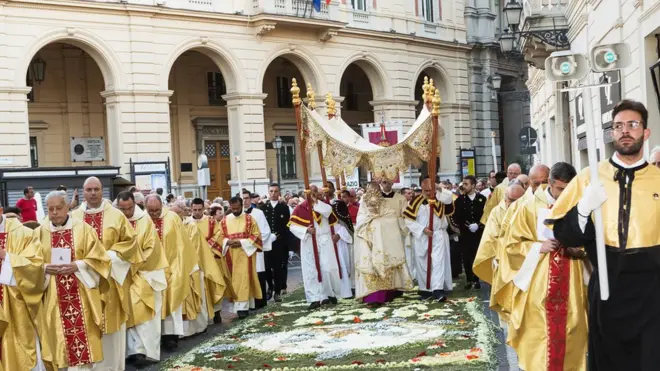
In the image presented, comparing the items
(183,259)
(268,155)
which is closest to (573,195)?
(183,259)

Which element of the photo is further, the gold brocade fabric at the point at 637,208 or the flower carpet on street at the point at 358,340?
the flower carpet on street at the point at 358,340

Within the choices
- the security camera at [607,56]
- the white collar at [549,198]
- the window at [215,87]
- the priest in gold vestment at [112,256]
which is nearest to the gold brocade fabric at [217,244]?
the priest in gold vestment at [112,256]

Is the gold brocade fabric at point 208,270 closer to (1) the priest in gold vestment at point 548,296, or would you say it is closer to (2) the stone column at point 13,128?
(1) the priest in gold vestment at point 548,296

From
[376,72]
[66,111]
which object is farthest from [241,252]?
[376,72]

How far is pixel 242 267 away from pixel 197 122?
23.3 meters

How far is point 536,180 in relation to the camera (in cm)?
788

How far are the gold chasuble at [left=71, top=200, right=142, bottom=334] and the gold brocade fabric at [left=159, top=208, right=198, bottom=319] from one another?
143 centimetres

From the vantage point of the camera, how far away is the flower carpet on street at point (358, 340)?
9.31 m

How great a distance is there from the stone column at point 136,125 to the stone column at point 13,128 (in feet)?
10.0

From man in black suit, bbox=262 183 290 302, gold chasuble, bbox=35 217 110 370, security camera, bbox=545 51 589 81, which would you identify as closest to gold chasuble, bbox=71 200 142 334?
gold chasuble, bbox=35 217 110 370

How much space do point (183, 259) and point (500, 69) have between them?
36.4 meters

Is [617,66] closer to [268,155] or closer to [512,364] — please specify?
[512,364]

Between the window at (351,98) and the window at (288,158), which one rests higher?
the window at (351,98)

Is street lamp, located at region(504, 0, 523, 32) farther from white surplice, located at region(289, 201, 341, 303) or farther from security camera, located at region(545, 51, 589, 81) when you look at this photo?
security camera, located at region(545, 51, 589, 81)
